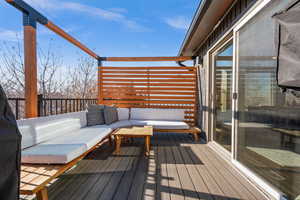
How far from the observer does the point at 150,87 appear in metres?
4.61

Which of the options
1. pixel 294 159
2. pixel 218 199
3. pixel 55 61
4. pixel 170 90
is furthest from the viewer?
pixel 55 61

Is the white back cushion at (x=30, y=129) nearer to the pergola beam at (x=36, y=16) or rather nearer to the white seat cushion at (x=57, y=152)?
the white seat cushion at (x=57, y=152)

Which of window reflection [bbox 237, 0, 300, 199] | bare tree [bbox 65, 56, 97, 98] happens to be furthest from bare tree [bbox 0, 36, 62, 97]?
window reflection [bbox 237, 0, 300, 199]

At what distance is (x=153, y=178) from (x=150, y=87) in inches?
121

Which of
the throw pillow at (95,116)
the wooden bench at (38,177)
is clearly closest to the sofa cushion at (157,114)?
the throw pillow at (95,116)

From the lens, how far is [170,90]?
179 inches

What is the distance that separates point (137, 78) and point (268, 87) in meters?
3.55

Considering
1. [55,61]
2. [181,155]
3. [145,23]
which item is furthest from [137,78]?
[55,61]

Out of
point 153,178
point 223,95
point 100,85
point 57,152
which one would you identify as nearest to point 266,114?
point 223,95

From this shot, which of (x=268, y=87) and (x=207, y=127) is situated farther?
(x=207, y=127)

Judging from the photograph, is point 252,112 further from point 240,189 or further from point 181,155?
point 181,155

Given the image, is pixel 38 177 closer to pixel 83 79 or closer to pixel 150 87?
pixel 150 87

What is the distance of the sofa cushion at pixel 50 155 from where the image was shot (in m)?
1.53

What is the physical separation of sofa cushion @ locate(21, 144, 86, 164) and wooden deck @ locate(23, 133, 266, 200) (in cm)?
37
